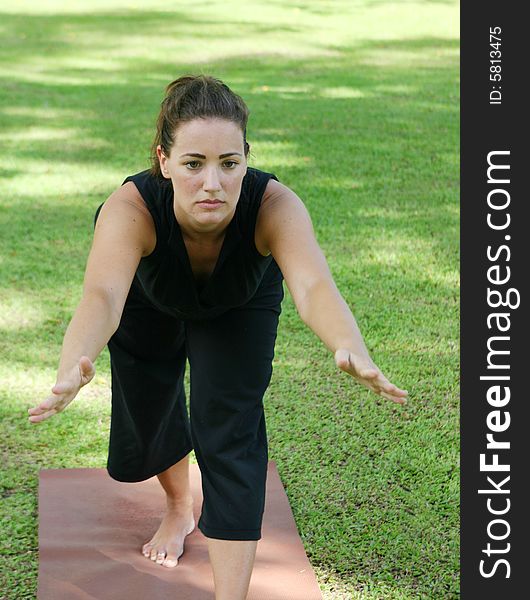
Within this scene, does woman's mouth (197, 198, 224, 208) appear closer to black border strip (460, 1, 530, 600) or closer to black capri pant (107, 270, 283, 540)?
black capri pant (107, 270, 283, 540)

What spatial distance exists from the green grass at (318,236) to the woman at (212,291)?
51cm

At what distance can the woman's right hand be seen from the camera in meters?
2.42

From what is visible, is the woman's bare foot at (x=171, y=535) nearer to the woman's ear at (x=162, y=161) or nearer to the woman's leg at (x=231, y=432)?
the woman's leg at (x=231, y=432)

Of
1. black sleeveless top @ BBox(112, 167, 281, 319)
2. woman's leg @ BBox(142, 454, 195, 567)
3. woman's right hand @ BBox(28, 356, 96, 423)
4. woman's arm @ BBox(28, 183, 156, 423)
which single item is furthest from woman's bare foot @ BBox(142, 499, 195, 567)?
woman's right hand @ BBox(28, 356, 96, 423)

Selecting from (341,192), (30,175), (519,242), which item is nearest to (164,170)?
(519,242)

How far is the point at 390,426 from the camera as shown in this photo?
419 cm

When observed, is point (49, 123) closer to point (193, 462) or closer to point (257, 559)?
point (193, 462)

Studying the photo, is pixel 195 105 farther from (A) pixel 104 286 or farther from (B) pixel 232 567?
(B) pixel 232 567

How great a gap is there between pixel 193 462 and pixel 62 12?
10.2 metres

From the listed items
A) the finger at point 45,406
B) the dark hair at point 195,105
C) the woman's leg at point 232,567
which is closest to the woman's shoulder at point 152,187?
the dark hair at point 195,105

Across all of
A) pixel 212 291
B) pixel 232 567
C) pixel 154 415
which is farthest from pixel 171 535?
pixel 212 291

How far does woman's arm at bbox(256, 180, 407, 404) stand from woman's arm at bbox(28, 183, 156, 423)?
13.0 inches

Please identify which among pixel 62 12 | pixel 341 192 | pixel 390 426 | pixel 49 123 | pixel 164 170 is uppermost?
pixel 62 12

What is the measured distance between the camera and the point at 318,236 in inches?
235
